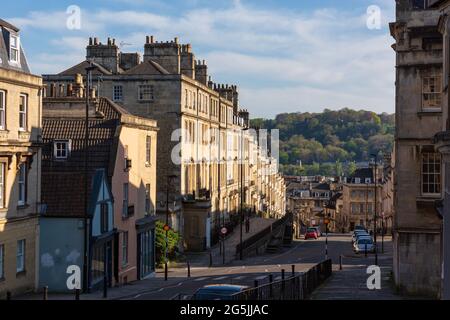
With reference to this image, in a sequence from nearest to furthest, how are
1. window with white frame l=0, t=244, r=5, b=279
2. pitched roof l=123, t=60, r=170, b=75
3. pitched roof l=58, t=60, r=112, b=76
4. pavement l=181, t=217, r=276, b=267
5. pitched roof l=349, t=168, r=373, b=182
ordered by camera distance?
window with white frame l=0, t=244, r=5, b=279, pavement l=181, t=217, r=276, b=267, pitched roof l=123, t=60, r=170, b=75, pitched roof l=58, t=60, r=112, b=76, pitched roof l=349, t=168, r=373, b=182

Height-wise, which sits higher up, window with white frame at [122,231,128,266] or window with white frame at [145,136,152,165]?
window with white frame at [145,136,152,165]

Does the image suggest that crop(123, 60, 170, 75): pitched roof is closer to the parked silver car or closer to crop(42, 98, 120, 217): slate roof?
crop(42, 98, 120, 217): slate roof

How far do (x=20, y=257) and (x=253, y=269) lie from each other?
2009 cm

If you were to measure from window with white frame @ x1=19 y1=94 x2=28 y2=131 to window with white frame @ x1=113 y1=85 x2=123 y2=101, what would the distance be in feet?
94.7

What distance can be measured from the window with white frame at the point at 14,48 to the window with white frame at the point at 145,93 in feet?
91.9

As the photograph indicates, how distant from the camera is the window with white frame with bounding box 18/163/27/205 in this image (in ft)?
107

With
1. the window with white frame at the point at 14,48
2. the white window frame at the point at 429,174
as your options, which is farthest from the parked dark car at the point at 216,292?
the window with white frame at the point at 14,48

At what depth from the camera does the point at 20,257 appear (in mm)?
32281

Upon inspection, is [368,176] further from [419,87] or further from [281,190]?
[419,87]

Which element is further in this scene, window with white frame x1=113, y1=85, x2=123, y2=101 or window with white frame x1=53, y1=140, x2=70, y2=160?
window with white frame x1=113, y1=85, x2=123, y2=101

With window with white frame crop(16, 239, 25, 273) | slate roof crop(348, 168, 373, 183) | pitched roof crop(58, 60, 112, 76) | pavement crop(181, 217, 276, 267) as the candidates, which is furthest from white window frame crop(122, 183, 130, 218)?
slate roof crop(348, 168, 373, 183)

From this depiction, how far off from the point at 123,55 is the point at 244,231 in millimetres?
23142

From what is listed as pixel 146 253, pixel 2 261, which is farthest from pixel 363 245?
pixel 2 261

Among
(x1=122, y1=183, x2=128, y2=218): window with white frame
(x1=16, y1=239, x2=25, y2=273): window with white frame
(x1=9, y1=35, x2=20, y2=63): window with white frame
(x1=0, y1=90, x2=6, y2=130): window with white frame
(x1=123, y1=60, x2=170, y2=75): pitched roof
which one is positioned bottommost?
(x1=16, y1=239, x2=25, y2=273): window with white frame
